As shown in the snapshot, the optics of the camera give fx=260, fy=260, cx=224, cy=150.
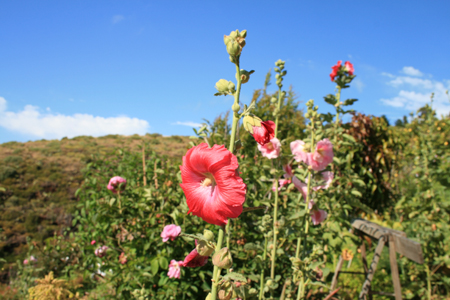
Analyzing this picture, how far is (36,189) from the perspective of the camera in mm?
9273

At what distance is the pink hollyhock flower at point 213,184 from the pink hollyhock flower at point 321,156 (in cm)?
102

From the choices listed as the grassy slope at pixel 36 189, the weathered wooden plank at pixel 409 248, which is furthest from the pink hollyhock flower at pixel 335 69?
the grassy slope at pixel 36 189

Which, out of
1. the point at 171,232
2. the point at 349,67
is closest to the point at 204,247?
the point at 171,232

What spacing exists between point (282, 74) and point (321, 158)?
612mm

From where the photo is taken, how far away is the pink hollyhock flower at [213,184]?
0.70 m

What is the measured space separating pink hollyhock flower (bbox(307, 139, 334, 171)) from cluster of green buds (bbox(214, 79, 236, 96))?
984mm

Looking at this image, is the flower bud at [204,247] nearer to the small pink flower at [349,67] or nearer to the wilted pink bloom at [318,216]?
the wilted pink bloom at [318,216]

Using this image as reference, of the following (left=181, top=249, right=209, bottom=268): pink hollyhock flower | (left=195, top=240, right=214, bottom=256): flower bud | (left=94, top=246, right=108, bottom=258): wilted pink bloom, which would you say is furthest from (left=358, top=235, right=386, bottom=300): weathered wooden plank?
(left=94, top=246, right=108, bottom=258): wilted pink bloom

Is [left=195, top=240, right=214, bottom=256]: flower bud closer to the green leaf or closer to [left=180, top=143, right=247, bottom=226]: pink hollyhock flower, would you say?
[left=180, top=143, right=247, bottom=226]: pink hollyhock flower

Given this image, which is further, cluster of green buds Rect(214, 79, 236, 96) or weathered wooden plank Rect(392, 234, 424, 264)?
weathered wooden plank Rect(392, 234, 424, 264)

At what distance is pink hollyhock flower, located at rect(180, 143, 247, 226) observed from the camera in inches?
27.6

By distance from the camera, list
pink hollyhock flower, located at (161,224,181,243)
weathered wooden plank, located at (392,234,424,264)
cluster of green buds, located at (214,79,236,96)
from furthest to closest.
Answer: weathered wooden plank, located at (392,234,424,264), pink hollyhock flower, located at (161,224,181,243), cluster of green buds, located at (214,79,236,96)

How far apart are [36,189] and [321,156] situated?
10.7 metres

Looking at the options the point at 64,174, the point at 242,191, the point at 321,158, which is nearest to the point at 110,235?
the point at 321,158
